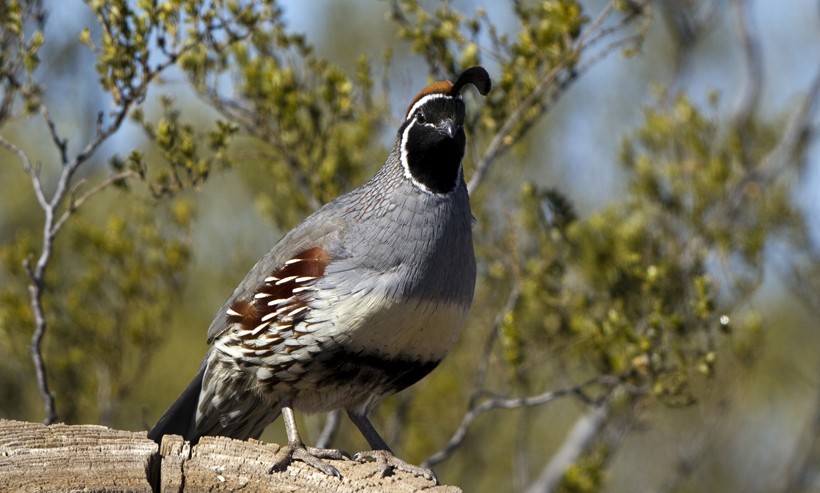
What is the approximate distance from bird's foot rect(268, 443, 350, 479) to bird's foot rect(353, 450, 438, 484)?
15 centimetres

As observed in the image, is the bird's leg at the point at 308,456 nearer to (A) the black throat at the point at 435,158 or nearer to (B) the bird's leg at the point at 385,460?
(B) the bird's leg at the point at 385,460

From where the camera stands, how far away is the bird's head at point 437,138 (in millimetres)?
4562

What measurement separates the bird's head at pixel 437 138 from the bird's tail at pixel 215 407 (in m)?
1.17

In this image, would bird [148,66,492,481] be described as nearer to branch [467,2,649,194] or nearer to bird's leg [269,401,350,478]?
bird's leg [269,401,350,478]

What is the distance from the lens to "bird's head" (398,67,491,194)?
4.56 meters

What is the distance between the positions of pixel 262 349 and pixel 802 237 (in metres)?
5.71

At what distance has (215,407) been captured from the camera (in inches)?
195

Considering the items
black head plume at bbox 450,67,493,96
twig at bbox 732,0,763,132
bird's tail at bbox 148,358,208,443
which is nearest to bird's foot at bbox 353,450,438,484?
bird's tail at bbox 148,358,208,443

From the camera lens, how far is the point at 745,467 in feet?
54.3

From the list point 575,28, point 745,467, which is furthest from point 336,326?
point 745,467

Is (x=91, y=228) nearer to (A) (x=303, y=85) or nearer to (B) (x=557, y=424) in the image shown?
(A) (x=303, y=85)

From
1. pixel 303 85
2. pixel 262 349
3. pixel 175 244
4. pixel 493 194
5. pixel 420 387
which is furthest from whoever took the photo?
pixel 420 387

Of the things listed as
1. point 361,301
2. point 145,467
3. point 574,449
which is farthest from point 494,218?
point 145,467

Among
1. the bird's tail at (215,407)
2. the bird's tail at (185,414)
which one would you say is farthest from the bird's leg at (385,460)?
the bird's tail at (185,414)
